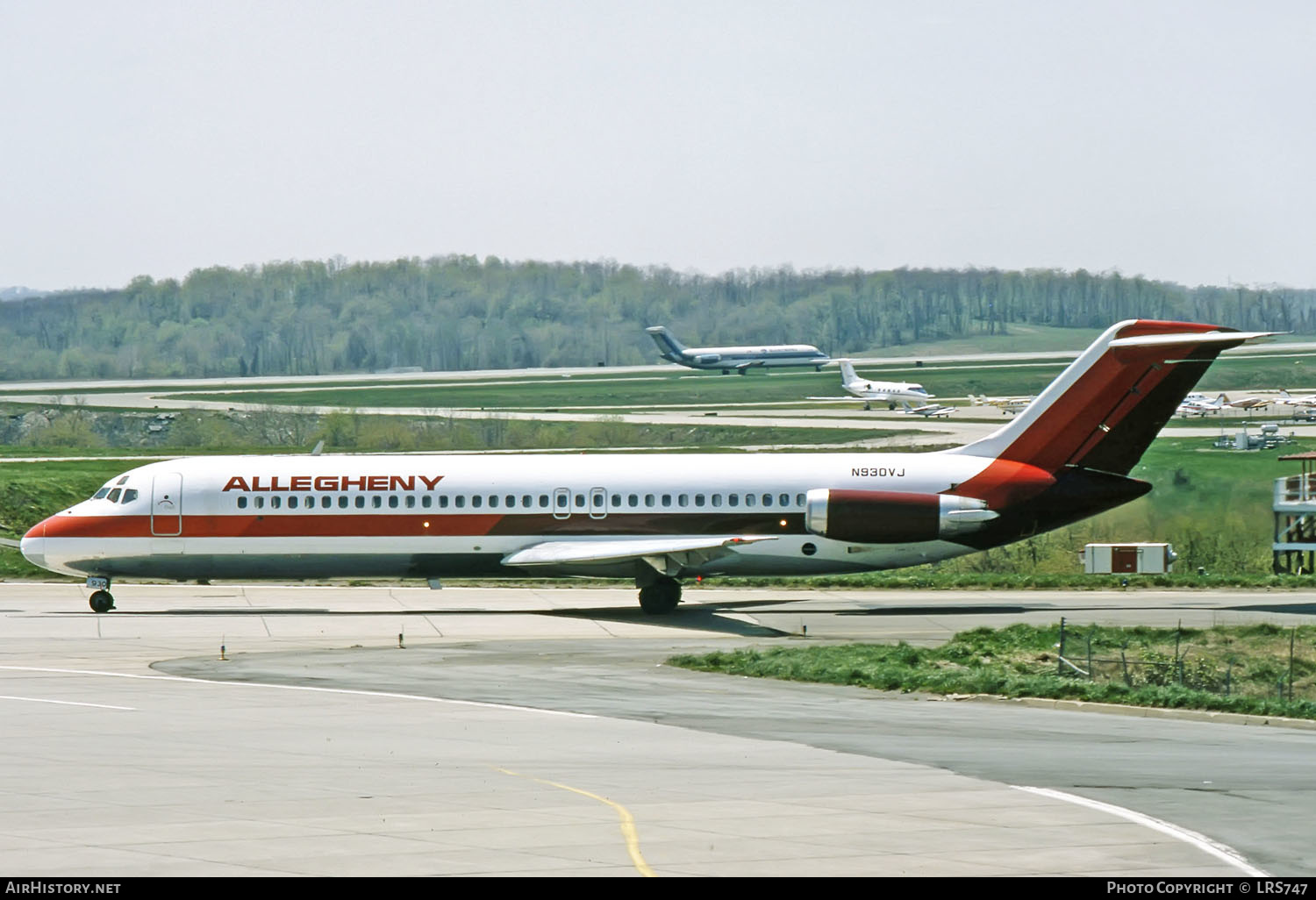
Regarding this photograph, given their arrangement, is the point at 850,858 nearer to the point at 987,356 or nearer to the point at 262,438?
the point at 262,438

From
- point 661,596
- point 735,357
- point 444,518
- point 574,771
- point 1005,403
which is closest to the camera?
point 574,771

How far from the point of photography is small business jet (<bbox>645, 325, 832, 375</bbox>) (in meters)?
123

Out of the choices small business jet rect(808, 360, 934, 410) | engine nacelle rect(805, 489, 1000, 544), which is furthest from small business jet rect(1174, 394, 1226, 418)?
engine nacelle rect(805, 489, 1000, 544)

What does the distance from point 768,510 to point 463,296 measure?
94.5m

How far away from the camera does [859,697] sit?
75.8 ft

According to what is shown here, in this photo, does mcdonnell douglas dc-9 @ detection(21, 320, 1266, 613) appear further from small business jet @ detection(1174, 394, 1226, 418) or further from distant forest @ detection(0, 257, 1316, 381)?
distant forest @ detection(0, 257, 1316, 381)

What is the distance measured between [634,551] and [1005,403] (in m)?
66.6

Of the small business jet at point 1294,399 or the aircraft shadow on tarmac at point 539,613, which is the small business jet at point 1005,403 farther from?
the aircraft shadow on tarmac at point 539,613

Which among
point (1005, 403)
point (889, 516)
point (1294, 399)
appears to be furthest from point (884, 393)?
point (889, 516)

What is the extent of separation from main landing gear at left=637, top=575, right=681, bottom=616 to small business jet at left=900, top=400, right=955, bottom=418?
190 feet

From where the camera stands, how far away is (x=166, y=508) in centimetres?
3697

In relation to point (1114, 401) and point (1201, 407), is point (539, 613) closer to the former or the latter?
point (1114, 401)

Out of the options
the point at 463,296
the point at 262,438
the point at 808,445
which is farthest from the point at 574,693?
the point at 463,296

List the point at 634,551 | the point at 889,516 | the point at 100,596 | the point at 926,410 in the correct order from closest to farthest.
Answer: the point at 634,551, the point at 889,516, the point at 100,596, the point at 926,410
